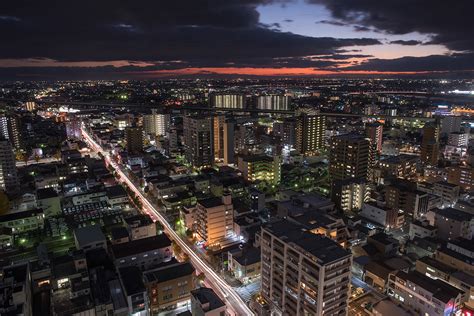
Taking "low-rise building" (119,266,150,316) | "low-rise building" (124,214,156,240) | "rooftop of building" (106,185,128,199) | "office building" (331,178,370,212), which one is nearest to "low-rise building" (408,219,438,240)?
"office building" (331,178,370,212)

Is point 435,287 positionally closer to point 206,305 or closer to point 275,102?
point 206,305

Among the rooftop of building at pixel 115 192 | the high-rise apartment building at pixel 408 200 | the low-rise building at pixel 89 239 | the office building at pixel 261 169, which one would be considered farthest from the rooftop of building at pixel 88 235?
the high-rise apartment building at pixel 408 200

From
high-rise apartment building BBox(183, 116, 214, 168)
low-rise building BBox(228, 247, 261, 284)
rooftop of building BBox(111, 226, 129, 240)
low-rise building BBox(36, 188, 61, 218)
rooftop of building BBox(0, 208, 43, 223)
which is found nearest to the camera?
low-rise building BBox(228, 247, 261, 284)

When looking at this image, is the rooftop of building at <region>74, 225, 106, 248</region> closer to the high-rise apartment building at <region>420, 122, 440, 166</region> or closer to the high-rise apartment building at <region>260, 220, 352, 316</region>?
the high-rise apartment building at <region>260, 220, 352, 316</region>

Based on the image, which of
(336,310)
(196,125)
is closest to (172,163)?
(196,125)

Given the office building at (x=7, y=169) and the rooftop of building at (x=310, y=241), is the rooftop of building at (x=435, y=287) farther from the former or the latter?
the office building at (x=7, y=169)

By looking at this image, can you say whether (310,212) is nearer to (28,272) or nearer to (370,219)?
(370,219)

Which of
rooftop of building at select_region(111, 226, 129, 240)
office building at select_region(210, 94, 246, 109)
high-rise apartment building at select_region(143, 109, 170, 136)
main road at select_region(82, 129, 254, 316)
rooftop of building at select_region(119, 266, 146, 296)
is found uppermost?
office building at select_region(210, 94, 246, 109)
